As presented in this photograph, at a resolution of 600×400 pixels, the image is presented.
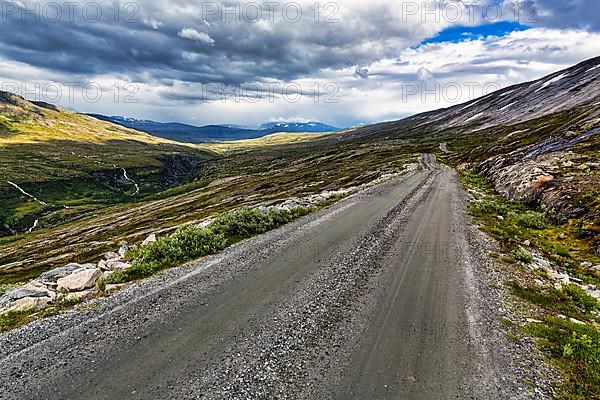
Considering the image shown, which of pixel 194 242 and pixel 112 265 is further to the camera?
pixel 194 242

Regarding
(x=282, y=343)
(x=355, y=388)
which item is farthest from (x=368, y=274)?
(x=355, y=388)

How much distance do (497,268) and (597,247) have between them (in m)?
8.55

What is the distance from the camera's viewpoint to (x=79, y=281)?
1425cm

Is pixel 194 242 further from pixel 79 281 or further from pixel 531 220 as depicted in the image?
pixel 531 220

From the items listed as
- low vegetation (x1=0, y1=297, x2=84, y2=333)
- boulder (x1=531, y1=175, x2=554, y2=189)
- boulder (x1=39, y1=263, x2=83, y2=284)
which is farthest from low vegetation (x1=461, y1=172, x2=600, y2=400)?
boulder (x1=39, y1=263, x2=83, y2=284)

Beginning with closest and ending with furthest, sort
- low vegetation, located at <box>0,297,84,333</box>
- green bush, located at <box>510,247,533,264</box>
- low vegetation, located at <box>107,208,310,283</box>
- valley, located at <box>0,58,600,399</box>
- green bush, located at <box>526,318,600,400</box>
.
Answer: green bush, located at <box>526,318,600,400</box>, valley, located at <box>0,58,600,399</box>, low vegetation, located at <box>0,297,84,333</box>, low vegetation, located at <box>107,208,310,283</box>, green bush, located at <box>510,247,533,264</box>

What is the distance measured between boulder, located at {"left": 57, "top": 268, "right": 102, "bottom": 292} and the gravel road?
193cm

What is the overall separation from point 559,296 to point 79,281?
67.8 feet

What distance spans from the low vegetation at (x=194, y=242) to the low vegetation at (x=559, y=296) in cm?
1519

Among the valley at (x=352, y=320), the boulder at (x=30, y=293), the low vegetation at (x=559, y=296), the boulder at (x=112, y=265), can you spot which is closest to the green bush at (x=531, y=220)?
the low vegetation at (x=559, y=296)

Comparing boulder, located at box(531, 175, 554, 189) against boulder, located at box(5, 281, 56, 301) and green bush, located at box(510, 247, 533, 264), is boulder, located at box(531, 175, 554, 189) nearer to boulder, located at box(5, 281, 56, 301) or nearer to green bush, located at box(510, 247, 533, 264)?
green bush, located at box(510, 247, 533, 264)

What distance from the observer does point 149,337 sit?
10.4m

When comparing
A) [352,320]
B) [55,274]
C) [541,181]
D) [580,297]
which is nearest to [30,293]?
[55,274]

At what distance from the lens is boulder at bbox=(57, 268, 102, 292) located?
13.9m
